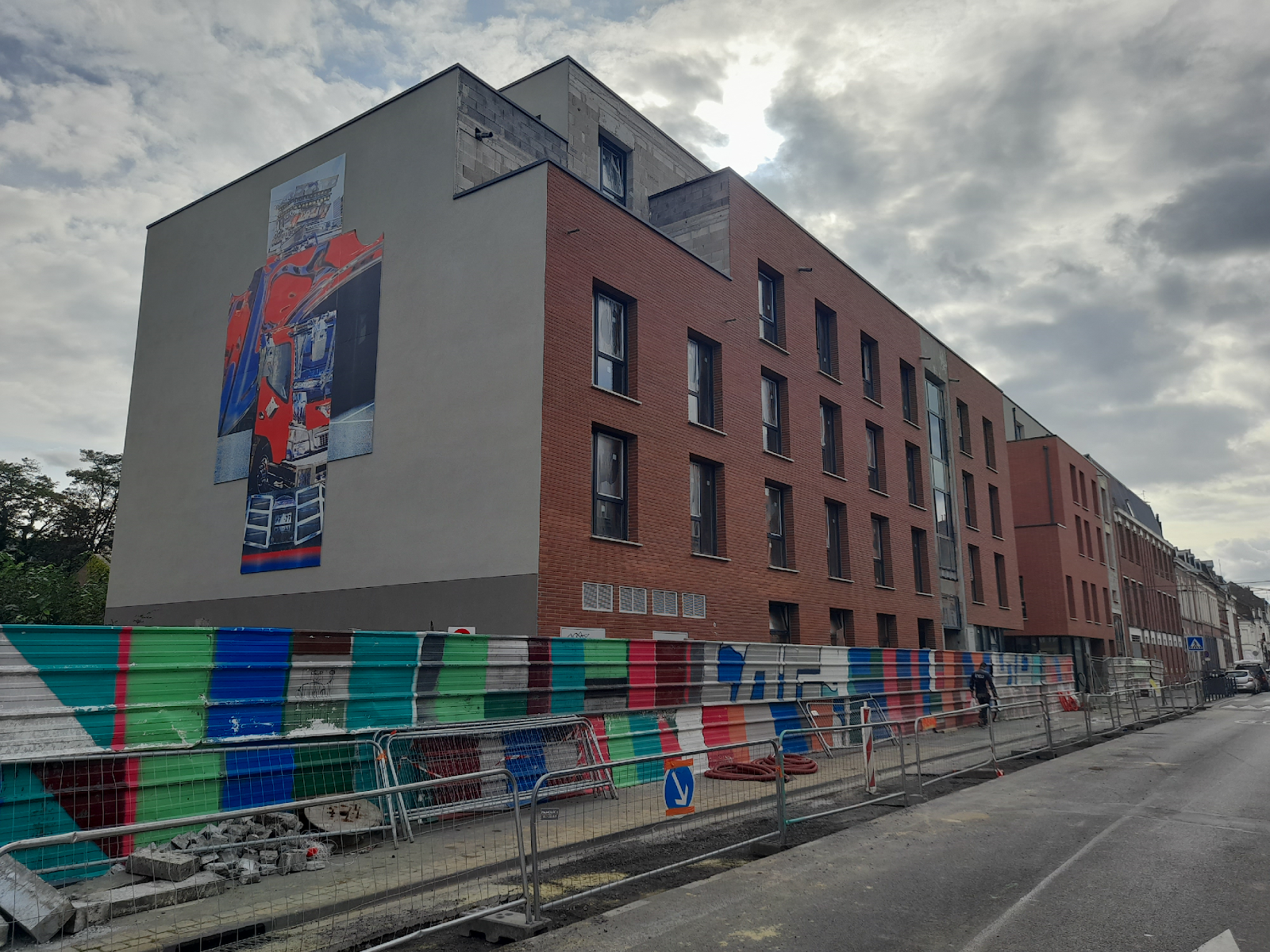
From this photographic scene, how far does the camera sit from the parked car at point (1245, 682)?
179 feet

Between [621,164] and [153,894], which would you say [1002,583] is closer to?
[621,164]

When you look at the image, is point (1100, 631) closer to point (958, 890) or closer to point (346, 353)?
point (346, 353)

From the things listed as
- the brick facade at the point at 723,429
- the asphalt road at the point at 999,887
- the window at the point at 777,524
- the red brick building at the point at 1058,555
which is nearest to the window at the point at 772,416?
the brick facade at the point at 723,429

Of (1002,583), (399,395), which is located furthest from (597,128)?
(1002,583)

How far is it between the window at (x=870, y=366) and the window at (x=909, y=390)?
2103mm

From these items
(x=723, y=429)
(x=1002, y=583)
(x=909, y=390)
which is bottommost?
(x=1002, y=583)

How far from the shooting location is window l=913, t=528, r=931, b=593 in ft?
96.6

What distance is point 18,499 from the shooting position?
46.0m

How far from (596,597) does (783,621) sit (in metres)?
7.44

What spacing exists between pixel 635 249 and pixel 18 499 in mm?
42127

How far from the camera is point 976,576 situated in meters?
33.9

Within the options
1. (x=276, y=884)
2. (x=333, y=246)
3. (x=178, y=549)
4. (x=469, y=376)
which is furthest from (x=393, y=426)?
(x=276, y=884)

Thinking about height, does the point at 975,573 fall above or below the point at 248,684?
above

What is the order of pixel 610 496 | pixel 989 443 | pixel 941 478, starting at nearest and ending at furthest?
pixel 610 496
pixel 941 478
pixel 989 443
